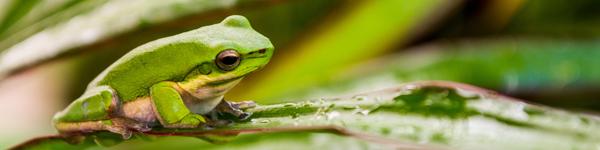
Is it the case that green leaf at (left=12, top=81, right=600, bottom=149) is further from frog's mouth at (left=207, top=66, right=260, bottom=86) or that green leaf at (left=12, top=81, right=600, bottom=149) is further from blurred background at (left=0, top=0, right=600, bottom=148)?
blurred background at (left=0, top=0, right=600, bottom=148)

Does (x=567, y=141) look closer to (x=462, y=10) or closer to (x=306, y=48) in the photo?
(x=306, y=48)

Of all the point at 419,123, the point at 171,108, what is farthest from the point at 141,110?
the point at 419,123

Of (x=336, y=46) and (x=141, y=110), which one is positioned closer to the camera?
(x=141, y=110)

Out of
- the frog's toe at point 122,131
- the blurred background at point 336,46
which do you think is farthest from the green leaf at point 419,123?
the blurred background at point 336,46

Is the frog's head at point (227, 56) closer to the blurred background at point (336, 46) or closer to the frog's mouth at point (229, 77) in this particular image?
the frog's mouth at point (229, 77)

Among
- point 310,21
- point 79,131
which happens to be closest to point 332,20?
point 310,21

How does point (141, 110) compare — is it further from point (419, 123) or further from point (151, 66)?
point (419, 123)
